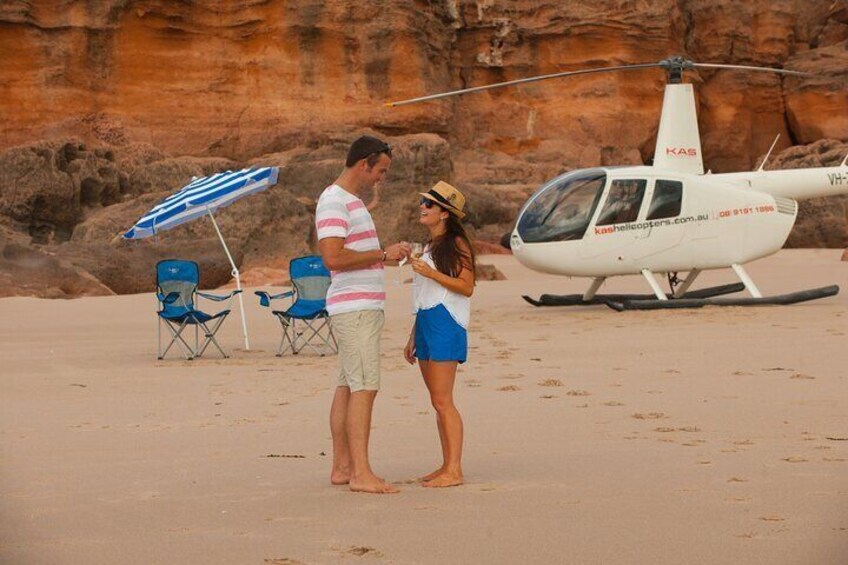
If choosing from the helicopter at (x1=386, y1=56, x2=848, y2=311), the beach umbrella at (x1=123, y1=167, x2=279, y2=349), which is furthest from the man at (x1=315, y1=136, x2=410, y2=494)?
the helicopter at (x1=386, y1=56, x2=848, y2=311)

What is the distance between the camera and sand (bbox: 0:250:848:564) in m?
5.29

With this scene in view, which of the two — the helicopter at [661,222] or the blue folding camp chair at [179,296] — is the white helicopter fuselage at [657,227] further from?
the blue folding camp chair at [179,296]

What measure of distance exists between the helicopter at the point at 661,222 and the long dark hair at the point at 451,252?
1002 centimetres

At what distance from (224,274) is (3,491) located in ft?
54.2

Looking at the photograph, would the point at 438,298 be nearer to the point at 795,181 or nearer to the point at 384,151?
the point at 384,151

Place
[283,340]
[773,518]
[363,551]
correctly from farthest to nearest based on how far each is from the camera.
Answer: [283,340]
[773,518]
[363,551]

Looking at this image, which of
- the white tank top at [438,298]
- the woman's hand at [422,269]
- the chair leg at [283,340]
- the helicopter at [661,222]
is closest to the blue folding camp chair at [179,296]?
the chair leg at [283,340]

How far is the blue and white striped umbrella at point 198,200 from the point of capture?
13.2 metres

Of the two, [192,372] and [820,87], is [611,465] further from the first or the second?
[820,87]

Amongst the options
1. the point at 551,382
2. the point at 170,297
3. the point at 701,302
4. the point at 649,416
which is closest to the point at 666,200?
the point at 701,302

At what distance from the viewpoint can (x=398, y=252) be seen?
639 cm

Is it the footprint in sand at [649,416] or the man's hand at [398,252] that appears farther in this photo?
the footprint in sand at [649,416]

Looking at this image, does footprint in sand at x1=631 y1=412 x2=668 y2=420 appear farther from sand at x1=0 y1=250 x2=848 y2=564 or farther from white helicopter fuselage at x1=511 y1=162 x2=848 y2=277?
white helicopter fuselage at x1=511 y1=162 x2=848 y2=277

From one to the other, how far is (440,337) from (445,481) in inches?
26.4
